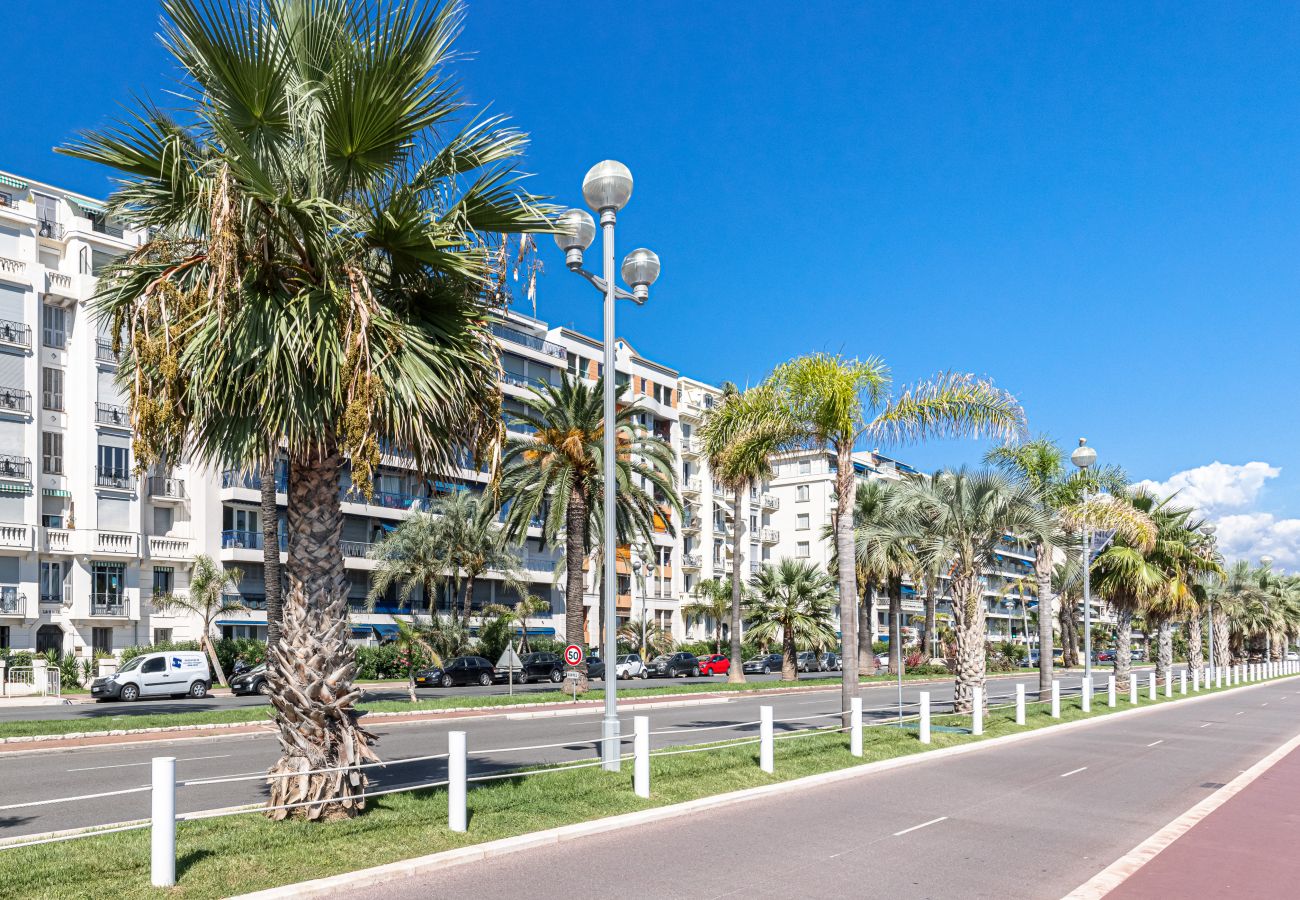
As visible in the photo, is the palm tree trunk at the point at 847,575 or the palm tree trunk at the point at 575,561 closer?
the palm tree trunk at the point at 847,575

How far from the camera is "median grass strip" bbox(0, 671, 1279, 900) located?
7.55 meters

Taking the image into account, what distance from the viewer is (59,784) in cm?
1426

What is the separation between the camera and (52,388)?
46219mm

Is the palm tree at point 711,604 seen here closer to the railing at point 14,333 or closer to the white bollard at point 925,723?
the railing at point 14,333

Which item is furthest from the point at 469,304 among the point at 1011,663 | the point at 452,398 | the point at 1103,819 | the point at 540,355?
the point at 1011,663

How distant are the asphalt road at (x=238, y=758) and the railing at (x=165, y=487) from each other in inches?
1128

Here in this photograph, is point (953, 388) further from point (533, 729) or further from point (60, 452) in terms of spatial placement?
point (60, 452)

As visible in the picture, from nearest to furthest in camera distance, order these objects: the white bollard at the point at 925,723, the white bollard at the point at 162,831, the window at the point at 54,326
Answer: the white bollard at the point at 162,831 < the white bollard at the point at 925,723 < the window at the point at 54,326

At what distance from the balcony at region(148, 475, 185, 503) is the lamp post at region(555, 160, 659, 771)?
39980mm

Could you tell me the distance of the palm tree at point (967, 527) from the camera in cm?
2508

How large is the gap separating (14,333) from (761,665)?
41.6 meters

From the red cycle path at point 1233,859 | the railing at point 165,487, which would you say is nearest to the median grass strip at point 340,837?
the red cycle path at point 1233,859

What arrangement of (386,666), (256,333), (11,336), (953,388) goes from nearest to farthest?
(256,333) < (953,388) < (11,336) < (386,666)

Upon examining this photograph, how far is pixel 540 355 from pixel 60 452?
97.7 feet
